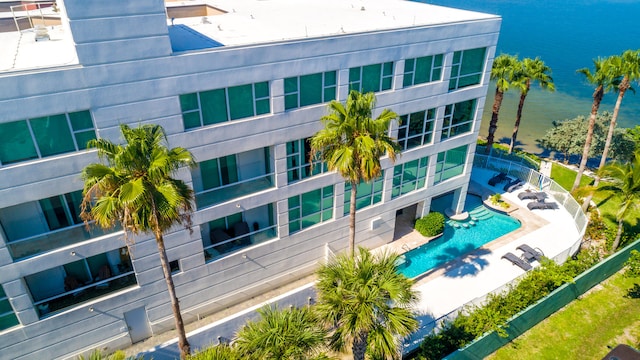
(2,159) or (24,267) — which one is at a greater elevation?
(2,159)

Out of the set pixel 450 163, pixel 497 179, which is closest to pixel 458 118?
pixel 450 163

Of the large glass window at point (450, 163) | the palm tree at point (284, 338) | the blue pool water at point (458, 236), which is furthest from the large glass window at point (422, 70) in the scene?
the palm tree at point (284, 338)

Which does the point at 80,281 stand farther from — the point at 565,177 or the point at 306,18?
the point at 565,177

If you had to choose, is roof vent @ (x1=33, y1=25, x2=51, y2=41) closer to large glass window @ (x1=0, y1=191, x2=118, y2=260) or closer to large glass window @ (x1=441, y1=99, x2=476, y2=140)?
large glass window @ (x1=0, y1=191, x2=118, y2=260)

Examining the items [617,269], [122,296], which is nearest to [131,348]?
[122,296]

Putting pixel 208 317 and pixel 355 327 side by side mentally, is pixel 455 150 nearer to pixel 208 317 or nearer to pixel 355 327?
pixel 355 327

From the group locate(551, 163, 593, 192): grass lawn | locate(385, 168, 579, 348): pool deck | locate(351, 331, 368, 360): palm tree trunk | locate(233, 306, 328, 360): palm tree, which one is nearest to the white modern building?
locate(385, 168, 579, 348): pool deck
